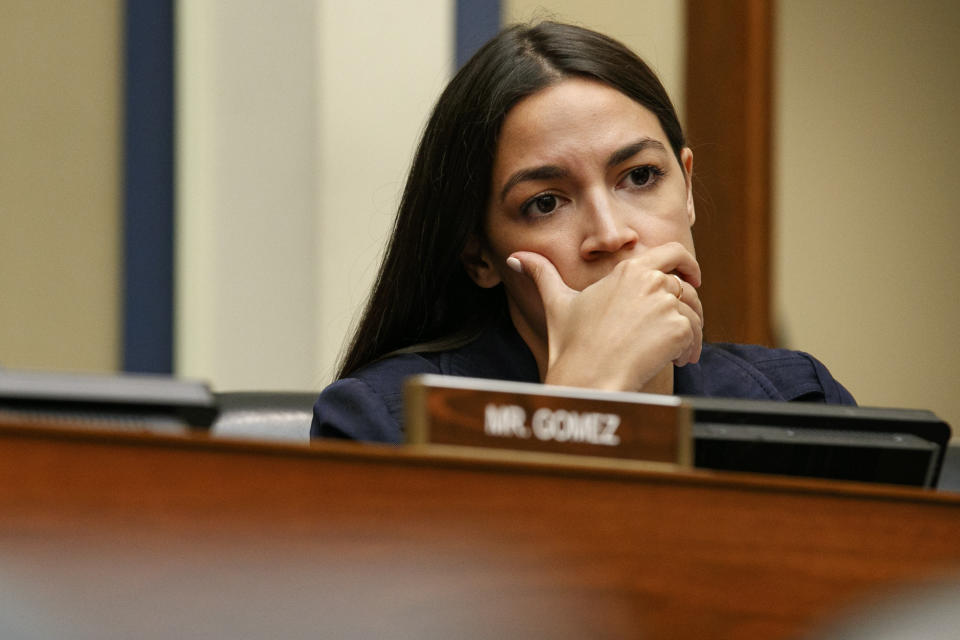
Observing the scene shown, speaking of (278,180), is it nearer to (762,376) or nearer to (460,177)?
(460,177)

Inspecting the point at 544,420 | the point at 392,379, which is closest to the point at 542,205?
the point at 392,379

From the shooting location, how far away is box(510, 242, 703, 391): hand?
1.00 m

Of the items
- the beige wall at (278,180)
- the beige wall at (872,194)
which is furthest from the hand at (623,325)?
the beige wall at (872,194)

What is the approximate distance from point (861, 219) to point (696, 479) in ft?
7.16

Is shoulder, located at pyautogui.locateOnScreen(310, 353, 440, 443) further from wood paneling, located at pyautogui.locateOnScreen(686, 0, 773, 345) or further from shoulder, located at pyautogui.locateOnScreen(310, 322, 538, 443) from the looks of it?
wood paneling, located at pyautogui.locateOnScreen(686, 0, 773, 345)

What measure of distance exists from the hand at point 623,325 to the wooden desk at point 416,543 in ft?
1.66

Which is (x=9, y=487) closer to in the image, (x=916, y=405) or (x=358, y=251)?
(x=358, y=251)

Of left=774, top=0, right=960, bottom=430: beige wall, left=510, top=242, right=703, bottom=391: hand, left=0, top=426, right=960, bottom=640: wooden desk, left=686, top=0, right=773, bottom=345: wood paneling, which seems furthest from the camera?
left=774, top=0, right=960, bottom=430: beige wall

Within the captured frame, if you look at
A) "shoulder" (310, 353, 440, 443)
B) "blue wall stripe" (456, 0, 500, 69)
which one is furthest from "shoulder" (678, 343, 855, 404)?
"blue wall stripe" (456, 0, 500, 69)

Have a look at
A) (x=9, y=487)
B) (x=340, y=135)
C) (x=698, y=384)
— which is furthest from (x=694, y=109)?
(x=9, y=487)

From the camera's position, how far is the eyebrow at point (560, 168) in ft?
4.02

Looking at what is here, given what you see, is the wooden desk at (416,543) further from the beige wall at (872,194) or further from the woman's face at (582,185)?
the beige wall at (872,194)

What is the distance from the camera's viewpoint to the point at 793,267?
7.83 ft

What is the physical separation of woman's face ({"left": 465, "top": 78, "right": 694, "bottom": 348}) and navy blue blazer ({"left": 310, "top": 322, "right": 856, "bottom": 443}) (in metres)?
0.08
